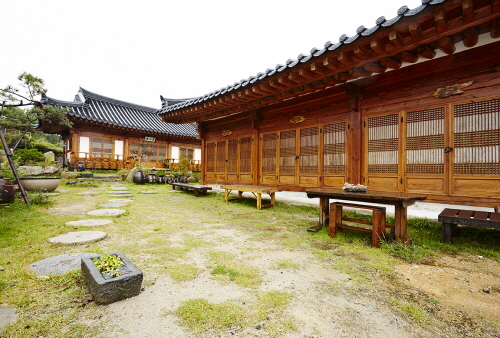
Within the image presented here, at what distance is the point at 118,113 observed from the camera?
19.8 meters

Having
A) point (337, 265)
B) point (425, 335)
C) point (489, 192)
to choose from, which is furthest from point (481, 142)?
point (425, 335)

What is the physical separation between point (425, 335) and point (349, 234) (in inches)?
96.3

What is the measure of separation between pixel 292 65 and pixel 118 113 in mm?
19738

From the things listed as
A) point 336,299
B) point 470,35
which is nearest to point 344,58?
point 470,35

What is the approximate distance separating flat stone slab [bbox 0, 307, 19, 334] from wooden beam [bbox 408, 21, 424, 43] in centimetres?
493

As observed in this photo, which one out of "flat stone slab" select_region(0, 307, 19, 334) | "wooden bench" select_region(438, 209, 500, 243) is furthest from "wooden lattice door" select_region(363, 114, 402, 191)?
"flat stone slab" select_region(0, 307, 19, 334)

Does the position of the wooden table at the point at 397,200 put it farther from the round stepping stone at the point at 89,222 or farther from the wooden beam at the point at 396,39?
the round stepping stone at the point at 89,222

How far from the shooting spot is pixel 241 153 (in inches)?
316

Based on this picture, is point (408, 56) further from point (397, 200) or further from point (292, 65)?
point (397, 200)

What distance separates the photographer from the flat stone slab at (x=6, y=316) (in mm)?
1422

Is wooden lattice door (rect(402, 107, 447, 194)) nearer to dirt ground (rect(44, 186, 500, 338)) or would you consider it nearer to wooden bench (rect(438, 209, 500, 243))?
wooden bench (rect(438, 209, 500, 243))

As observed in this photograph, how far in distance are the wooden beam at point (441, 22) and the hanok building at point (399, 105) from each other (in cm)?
1

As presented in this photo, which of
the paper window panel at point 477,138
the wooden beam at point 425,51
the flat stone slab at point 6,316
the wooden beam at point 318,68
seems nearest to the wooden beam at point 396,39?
the wooden beam at point 425,51

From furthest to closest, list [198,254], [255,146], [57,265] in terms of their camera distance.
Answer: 1. [255,146]
2. [198,254]
3. [57,265]
